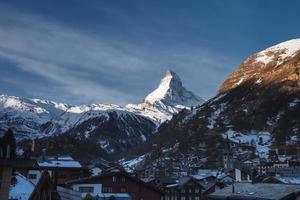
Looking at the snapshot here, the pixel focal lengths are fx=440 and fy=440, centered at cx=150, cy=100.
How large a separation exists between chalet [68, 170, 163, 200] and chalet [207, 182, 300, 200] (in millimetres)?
28331

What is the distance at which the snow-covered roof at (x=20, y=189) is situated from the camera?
3672cm

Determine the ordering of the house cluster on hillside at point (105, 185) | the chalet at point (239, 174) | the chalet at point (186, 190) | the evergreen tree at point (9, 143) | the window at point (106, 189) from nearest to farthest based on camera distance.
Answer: the house cluster on hillside at point (105, 185), the evergreen tree at point (9, 143), the window at point (106, 189), the chalet at point (186, 190), the chalet at point (239, 174)

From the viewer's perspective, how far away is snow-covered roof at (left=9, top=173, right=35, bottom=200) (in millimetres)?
36719

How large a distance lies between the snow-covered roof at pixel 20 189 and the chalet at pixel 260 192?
74.9ft

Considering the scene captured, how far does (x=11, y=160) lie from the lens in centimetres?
1873

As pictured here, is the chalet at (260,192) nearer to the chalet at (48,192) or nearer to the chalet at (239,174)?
the chalet at (48,192)

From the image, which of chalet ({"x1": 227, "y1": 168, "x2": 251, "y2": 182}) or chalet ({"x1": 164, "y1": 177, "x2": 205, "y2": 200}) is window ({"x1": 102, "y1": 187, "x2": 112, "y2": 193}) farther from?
chalet ({"x1": 227, "y1": 168, "x2": 251, "y2": 182})

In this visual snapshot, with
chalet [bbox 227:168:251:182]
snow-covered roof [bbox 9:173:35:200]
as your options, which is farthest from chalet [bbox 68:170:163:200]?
chalet [bbox 227:168:251:182]

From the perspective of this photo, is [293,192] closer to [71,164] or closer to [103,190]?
[103,190]

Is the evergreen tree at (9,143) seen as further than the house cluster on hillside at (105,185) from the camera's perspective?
Yes

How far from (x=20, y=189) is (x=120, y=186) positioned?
46.4 m

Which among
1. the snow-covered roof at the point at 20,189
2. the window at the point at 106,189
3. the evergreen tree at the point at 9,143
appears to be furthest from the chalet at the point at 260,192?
the window at the point at 106,189

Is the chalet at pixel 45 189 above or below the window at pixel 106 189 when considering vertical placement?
below

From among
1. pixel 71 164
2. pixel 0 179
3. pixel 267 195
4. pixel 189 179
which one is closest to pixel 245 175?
pixel 189 179
